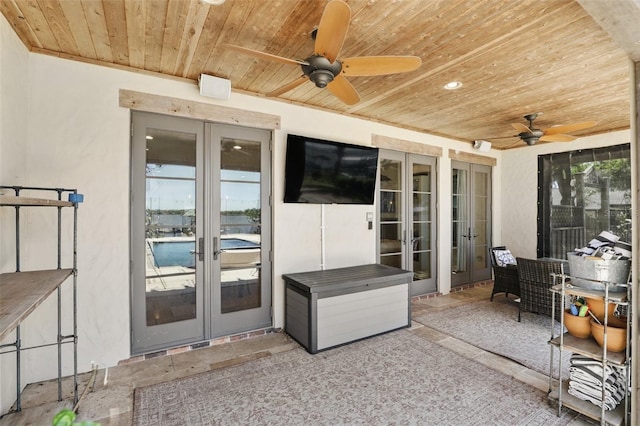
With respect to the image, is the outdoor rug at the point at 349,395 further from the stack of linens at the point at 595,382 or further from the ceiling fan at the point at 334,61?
the ceiling fan at the point at 334,61

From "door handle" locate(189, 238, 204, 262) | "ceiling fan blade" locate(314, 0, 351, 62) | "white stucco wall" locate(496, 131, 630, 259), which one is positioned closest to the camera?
"ceiling fan blade" locate(314, 0, 351, 62)

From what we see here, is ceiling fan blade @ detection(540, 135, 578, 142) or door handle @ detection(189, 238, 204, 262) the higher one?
ceiling fan blade @ detection(540, 135, 578, 142)

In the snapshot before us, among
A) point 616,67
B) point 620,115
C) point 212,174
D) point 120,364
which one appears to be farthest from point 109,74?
point 620,115

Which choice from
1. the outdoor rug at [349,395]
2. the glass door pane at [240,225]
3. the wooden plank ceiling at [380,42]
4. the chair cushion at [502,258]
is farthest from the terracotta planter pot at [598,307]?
the glass door pane at [240,225]

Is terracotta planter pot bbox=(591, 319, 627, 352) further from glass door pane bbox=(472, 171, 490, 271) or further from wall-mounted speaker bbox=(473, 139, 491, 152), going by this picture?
wall-mounted speaker bbox=(473, 139, 491, 152)

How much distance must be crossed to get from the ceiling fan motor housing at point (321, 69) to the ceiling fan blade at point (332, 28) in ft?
0.12

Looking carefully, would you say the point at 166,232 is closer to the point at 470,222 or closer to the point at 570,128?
the point at 570,128

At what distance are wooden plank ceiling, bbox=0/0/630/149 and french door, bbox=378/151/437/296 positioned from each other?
1388mm

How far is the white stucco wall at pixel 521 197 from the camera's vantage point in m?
5.76

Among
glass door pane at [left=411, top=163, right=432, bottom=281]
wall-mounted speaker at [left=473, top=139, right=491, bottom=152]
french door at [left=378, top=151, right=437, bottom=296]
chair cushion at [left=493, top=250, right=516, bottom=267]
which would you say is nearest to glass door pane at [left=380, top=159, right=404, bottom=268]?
french door at [left=378, top=151, right=437, bottom=296]

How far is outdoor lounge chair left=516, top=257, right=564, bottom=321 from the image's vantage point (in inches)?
144

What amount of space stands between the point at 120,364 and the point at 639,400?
390 cm

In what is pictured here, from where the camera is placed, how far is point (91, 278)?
2.80 meters

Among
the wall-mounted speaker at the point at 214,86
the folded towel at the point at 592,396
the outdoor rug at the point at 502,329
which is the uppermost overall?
the wall-mounted speaker at the point at 214,86
